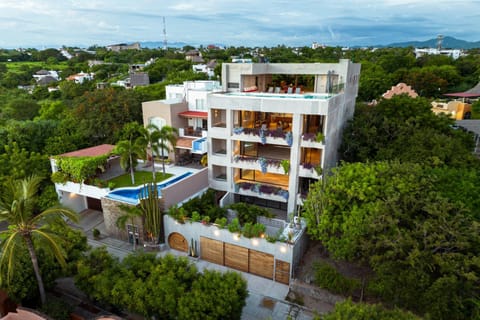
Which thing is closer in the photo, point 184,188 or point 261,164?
point 184,188

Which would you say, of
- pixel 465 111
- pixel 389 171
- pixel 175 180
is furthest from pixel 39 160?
pixel 465 111

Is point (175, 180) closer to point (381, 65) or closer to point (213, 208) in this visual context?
point (213, 208)

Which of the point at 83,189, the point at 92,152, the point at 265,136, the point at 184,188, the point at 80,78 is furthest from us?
the point at 80,78

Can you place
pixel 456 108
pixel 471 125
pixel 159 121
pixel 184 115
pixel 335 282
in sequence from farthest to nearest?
pixel 456 108 → pixel 471 125 → pixel 159 121 → pixel 184 115 → pixel 335 282

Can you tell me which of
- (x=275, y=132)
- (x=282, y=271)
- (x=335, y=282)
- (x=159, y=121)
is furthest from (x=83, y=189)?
(x=335, y=282)

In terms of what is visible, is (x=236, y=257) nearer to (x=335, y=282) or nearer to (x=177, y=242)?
(x=177, y=242)

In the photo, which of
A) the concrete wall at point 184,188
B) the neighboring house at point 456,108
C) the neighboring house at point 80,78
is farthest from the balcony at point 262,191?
the neighboring house at point 80,78

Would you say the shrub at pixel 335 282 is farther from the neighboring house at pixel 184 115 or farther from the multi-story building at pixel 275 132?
the neighboring house at pixel 184 115
